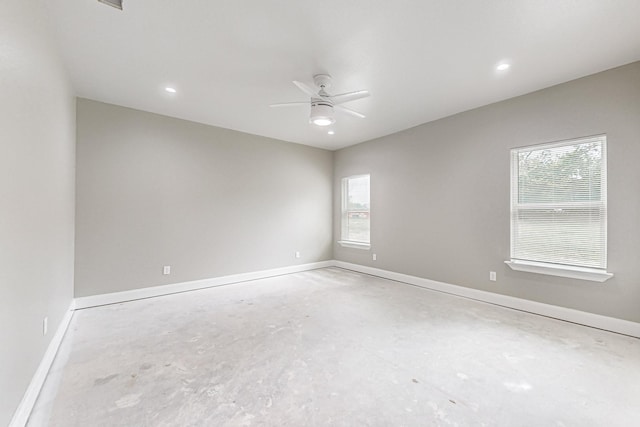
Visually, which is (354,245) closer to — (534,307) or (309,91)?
(534,307)

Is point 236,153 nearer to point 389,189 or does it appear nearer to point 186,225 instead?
point 186,225

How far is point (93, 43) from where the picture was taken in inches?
95.7

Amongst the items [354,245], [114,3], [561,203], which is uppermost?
[114,3]

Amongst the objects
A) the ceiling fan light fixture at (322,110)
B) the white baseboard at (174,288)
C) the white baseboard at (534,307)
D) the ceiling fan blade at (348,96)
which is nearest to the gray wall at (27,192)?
the white baseboard at (174,288)

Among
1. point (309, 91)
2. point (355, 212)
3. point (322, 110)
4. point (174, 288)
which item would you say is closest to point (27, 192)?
point (309, 91)

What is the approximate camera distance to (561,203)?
322 cm

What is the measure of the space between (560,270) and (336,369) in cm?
292

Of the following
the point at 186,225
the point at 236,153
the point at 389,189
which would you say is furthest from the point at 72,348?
the point at 389,189

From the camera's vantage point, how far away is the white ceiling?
2035mm

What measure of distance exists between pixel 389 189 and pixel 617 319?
3388 mm

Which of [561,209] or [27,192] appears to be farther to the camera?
[561,209]

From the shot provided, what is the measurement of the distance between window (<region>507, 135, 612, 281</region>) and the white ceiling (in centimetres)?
87

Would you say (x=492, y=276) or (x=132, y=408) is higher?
(x=492, y=276)

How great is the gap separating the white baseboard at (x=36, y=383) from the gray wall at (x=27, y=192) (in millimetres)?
67
